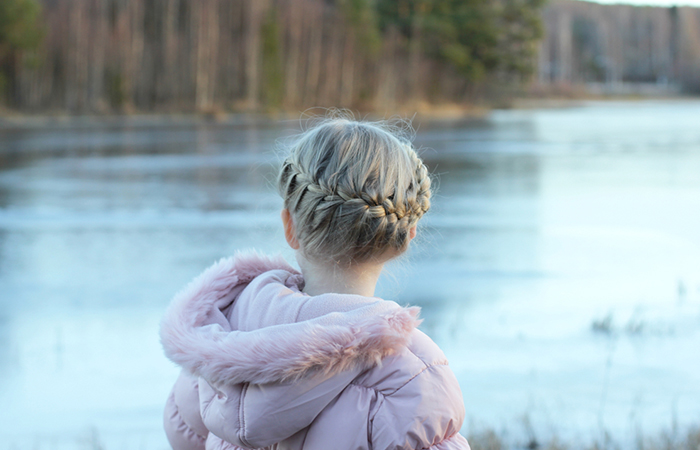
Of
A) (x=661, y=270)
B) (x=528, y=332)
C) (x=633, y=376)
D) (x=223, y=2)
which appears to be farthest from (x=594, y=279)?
(x=223, y=2)

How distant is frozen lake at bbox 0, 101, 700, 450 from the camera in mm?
3287

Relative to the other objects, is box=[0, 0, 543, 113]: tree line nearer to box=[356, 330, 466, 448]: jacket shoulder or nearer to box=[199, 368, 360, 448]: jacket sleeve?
box=[199, 368, 360, 448]: jacket sleeve

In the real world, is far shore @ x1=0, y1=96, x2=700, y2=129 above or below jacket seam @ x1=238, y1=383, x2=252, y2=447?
above

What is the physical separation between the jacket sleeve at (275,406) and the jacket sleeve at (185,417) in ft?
0.91

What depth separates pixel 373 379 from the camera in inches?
53.3

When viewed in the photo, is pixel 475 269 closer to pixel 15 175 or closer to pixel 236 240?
pixel 236 240

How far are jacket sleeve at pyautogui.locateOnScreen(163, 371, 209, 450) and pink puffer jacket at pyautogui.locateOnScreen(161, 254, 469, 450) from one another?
243 millimetres

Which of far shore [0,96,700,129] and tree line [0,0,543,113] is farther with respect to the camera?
tree line [0,0,543,113]

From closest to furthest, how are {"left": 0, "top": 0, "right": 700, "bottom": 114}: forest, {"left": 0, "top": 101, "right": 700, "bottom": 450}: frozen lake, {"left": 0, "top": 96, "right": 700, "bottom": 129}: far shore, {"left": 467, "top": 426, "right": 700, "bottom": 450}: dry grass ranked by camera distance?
{"left": 467, "top": 426, "right": 700, "bottom": 450}: dry grass → {"left": 0, "top": 101, "right": 700, "bottom": 450}: frozen lake → {"left": 0, "top": 96, "right": 700, "bottom": 129}: far shore → {"left": 0, "top": 0, "right": 700, "bottom": 114}: forest

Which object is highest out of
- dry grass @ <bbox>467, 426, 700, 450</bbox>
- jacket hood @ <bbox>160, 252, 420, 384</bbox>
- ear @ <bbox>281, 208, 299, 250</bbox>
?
ear @ <bbox>281, 208, 299, 250</bbox>

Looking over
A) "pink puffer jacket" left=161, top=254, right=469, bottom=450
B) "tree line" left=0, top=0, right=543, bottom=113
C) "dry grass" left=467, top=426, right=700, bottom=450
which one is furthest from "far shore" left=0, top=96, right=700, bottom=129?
"pink puffer jacket" left=161, top=254, right=469, bottom=450

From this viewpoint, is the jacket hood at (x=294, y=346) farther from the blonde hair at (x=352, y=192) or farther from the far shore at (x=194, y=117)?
the far shore at (x=194, y=117)

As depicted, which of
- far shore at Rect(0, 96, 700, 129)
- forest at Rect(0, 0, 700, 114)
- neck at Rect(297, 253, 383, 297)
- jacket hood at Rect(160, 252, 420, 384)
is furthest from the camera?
forest at Rect(0, 0, 700, 114)

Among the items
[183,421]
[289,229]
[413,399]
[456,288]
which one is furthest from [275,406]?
[456,288]
